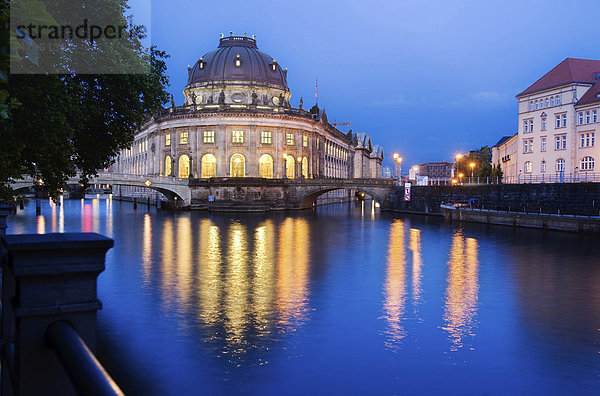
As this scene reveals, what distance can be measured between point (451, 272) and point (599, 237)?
19260 mm

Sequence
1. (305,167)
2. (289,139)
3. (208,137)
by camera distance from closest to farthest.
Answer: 1. (208,137)
2. (289,139)
3. (305,167)

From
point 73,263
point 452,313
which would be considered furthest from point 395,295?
point 73,263

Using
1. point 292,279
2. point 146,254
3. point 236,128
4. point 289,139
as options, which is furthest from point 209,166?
point 292,279

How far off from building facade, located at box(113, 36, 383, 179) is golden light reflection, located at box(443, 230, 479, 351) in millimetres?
52086

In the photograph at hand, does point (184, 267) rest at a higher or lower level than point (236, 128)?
lower

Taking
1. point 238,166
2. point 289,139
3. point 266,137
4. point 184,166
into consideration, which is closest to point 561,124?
point 289,139

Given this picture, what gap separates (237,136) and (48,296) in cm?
7560

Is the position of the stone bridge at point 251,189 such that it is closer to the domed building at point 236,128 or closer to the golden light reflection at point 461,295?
the domed building at point 236,128

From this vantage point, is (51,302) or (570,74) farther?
(570,74)

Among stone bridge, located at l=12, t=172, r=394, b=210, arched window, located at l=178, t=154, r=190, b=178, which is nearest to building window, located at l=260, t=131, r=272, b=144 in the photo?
stone bridge, located at l=12, t=172, r=394, b=210

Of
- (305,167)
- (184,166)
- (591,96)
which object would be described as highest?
(591,96)

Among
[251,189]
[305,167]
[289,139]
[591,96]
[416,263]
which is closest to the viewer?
[416,263]

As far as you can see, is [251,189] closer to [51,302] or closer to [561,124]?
[561,124]

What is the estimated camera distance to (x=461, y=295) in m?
17.3
